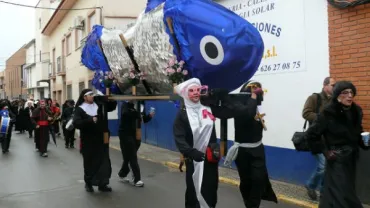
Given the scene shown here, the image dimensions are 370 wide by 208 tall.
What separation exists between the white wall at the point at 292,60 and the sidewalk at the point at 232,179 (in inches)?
32.1

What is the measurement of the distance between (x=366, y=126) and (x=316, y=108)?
2.60 feet

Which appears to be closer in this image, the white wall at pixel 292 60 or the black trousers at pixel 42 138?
the white wall at pixel 292 60

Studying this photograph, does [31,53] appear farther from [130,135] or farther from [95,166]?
[95,166]

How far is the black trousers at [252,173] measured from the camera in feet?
17.4

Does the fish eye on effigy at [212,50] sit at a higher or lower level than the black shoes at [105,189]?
higher

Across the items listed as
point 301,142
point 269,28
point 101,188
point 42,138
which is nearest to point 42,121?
point 42,138

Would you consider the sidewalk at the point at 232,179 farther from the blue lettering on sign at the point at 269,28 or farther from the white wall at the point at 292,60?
the blue lettering on sign at the point at 269,28

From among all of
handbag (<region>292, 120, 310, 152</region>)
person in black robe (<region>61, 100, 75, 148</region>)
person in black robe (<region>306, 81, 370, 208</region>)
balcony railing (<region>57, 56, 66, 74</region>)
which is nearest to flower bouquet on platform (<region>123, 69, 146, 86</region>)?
handbag (<region>292, 120, 310, 152</region>)

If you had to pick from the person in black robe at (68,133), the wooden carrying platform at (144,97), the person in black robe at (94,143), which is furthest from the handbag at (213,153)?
the person in black robe at (68,133)

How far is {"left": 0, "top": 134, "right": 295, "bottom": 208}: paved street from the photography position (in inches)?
257

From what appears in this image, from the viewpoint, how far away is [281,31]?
26.0 ft

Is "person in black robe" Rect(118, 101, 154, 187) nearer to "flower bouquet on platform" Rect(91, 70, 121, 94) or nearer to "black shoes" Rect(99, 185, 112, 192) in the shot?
"flower bouquet on platform" Rect(91, 70, 121, 94)

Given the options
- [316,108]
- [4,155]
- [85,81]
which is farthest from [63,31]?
[316,108]

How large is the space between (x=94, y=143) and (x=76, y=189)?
2.94ft
